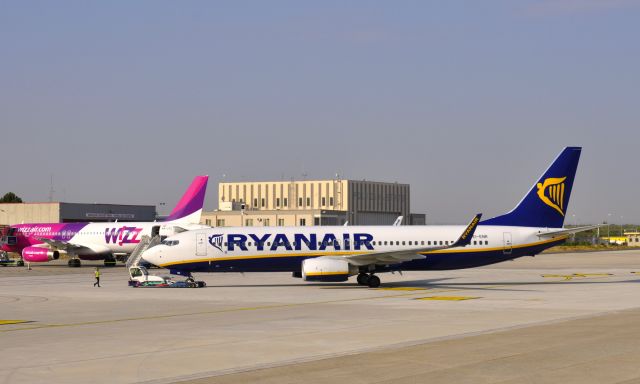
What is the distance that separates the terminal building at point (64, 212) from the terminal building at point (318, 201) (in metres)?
11.6

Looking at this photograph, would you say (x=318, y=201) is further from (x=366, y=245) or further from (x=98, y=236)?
(x=366, y=245)

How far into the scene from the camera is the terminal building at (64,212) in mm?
114062

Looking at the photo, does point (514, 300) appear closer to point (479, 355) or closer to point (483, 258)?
point (483, 258)

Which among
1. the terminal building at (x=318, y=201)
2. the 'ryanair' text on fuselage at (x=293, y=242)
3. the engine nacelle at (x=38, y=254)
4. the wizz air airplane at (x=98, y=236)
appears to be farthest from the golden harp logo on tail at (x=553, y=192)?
the terminal building at (x=318, y=201)

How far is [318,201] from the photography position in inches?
5974

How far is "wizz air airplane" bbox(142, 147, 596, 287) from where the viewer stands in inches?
1937

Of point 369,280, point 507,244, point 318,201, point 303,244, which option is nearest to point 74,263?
point 303,244

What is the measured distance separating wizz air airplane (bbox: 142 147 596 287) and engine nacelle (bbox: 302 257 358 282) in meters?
1.17

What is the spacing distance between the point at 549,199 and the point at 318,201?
102m

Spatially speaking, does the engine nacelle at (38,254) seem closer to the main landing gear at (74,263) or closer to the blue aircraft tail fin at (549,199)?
the main landing gear at (74,263)

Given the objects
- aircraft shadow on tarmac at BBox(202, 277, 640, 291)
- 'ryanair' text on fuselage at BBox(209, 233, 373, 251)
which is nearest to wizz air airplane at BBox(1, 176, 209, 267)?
aircraft shadow on tarmac at BBox(202, 277, 640, 291)

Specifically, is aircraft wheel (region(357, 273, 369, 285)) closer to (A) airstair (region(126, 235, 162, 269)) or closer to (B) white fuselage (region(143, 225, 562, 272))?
(B) white fuselage (region(143, 225, 562, 272))

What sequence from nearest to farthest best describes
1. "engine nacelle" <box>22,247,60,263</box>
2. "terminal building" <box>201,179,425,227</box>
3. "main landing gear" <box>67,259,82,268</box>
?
"engine nacelle" <box>22,247,60,263</box> → "main landing gear" <box>67,259,82,268</box> → "terminal building" <box>201,179,425,227</box>

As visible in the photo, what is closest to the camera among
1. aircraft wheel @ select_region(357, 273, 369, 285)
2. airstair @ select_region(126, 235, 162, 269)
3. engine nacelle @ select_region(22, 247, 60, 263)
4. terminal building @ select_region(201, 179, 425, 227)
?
aircraft wheel @ select_region(357, 273, 369, 285)
